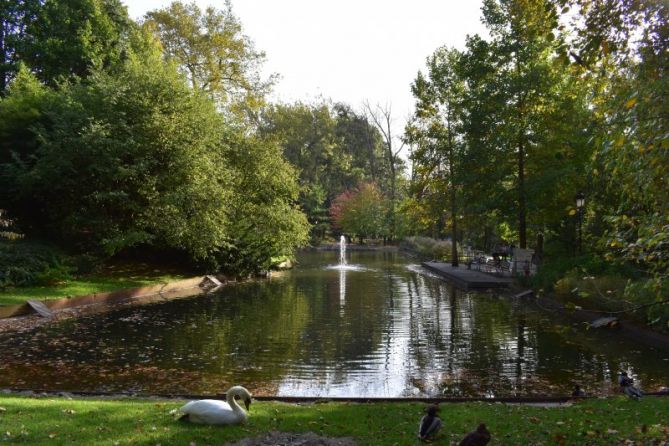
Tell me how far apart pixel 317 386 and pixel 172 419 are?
423cm

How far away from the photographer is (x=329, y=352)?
1412 cm

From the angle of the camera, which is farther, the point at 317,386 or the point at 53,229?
the point at 53,229

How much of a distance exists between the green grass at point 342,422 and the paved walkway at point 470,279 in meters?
19.2

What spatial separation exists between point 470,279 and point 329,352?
1700cm

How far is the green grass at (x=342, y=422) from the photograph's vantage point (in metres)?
6.73

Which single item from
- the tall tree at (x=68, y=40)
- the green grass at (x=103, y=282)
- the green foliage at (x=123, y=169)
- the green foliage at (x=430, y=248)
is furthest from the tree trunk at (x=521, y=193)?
the tall tree at (x=68, y=40)

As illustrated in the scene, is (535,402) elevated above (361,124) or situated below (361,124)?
below

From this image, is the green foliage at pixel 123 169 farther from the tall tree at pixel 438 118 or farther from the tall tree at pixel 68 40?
the tall tree at pixel 438 118

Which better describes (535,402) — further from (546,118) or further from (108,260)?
(108,260)

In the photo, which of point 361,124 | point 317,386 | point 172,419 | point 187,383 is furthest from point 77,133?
point 361,124

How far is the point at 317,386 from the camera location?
11.2m

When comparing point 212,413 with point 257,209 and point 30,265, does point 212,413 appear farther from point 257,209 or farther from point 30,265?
point 257,209

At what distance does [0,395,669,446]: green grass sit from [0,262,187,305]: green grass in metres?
12.8

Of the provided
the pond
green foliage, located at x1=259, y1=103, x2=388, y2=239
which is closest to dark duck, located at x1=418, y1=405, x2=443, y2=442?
the pond
